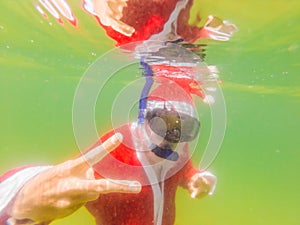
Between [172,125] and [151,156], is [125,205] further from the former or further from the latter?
[172,125]

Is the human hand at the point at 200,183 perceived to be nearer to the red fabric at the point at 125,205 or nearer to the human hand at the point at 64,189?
the red fabric at the point at 125,205

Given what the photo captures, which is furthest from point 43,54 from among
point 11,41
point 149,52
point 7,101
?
point 7,101

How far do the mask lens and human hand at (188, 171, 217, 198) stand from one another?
1082 mm

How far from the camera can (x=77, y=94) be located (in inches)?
94.3

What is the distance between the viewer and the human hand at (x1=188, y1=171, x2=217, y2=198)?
4.58 metres

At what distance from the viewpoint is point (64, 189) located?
7.95ft

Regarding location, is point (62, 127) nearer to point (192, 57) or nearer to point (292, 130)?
point (292, 130)

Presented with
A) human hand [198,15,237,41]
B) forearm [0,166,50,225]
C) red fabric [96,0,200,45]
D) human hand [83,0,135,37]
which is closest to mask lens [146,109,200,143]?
forearm [0,166,50,225]

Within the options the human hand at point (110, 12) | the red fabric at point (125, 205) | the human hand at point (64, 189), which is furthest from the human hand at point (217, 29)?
the human hand at point (64, 189)

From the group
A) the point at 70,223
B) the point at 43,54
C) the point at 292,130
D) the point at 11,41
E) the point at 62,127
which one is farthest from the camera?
the point at 62,127

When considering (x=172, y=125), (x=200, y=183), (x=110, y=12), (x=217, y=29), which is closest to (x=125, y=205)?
(x=172, y=125)

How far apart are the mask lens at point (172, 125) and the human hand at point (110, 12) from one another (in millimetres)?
2788

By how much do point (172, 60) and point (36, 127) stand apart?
70.4 meters

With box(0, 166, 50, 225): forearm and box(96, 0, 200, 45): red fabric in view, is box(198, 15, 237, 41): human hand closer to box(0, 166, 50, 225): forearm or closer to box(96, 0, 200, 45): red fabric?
box(96, 0, 200, 45): red fabric
